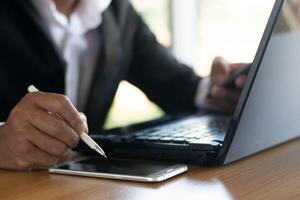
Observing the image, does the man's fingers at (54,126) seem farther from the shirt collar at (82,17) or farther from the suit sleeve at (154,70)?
the suit sleeve at (154,70)

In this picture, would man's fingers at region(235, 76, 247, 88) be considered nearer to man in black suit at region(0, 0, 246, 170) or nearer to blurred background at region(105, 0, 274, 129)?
man in black suit at region(0, 0, 246, 170)

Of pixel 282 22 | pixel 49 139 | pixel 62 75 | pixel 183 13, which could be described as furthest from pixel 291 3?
pixel 183 13

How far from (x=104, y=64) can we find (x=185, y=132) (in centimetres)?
50

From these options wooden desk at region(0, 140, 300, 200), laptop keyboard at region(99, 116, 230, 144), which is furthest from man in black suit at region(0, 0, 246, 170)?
wooden desk at region(0, 140, 300, 200)

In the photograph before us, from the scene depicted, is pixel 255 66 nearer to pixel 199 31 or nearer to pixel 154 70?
pixel 154 70

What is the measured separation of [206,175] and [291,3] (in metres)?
0.24

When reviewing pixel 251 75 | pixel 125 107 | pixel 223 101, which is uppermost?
pixel 251 75

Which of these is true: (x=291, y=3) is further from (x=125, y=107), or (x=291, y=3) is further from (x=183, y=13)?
(x=183, y=13)

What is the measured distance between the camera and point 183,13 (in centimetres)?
220

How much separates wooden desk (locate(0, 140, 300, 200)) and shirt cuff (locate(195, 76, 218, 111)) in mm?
447

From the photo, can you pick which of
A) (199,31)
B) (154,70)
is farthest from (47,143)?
(199,31)

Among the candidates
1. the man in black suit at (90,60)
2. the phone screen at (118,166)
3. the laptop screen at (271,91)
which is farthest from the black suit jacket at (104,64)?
the laptop screen at (271,91)

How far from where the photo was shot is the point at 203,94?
3.91 feet

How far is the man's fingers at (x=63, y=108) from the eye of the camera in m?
0.67
